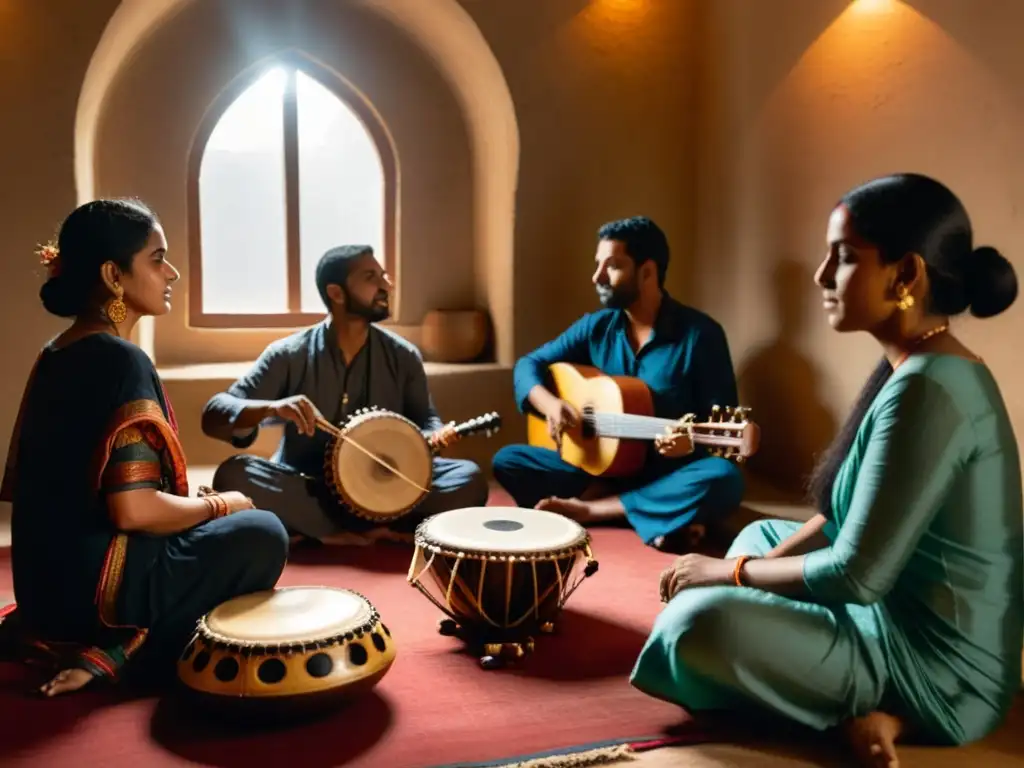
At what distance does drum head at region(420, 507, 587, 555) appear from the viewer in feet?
8.89

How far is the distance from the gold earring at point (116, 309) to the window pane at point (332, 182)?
3.33 m

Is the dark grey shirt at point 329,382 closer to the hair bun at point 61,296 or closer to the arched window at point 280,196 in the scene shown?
the hair bun at point 61,296

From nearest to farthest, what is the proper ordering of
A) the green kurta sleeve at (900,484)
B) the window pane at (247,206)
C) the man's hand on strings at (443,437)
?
1. the green kurta sleeve at (900,484)
2. the man's hand on strings at (443,437)
3. the window pane at (247,206)

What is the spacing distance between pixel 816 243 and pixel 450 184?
2424 millimetres

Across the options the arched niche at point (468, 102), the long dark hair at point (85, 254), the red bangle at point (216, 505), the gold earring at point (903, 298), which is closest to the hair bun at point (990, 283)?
the gold earring at point (903, 298)

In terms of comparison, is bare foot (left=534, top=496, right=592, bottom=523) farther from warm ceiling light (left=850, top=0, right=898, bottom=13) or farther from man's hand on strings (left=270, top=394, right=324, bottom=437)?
warm ceiling light (left=850, top=0, right=898, bottom=13)

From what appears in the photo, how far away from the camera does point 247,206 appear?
5781 mm

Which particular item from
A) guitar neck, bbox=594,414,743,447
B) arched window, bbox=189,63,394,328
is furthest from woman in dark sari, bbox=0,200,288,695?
arched window, bbox=189,63,394,328

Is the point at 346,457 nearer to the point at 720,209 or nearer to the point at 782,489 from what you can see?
the point at 782,489

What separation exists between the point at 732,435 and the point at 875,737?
Answer: 54.3 inches

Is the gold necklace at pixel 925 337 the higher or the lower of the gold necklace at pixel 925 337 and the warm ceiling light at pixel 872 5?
the lower

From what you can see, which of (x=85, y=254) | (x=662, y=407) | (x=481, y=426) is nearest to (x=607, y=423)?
(x=662, y=407)

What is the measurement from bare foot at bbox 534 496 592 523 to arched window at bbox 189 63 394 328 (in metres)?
2.40

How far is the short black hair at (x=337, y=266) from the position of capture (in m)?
4.05
